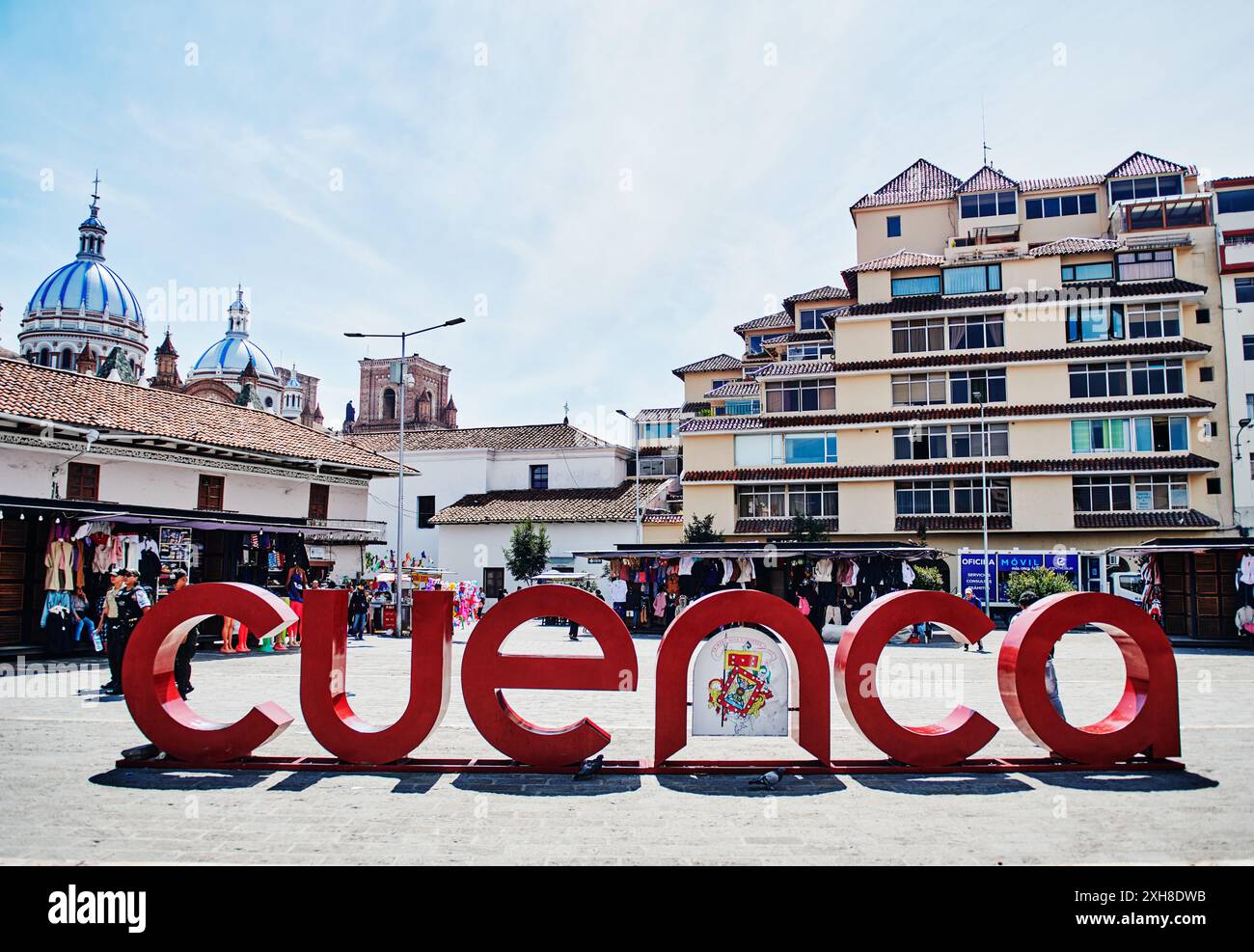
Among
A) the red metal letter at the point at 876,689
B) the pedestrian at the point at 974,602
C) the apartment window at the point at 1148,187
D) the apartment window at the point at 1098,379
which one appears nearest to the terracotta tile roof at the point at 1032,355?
the apartment window at the point at 1098,379

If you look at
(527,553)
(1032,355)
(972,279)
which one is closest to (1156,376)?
(1032,355)

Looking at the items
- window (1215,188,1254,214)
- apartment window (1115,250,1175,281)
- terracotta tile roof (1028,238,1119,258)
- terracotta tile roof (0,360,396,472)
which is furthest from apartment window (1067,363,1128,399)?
terracotta tile roof (0,360,396,472)

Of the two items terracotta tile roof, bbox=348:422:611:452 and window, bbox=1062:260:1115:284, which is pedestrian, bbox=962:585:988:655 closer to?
window, bbox=1062:260:1115:284

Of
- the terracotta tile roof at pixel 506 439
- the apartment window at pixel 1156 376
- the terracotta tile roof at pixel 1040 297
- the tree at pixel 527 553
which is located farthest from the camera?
the terracotta tile roof at pixel 506 439

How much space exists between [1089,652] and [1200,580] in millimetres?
6771

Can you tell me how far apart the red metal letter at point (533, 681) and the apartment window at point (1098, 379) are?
4103 cm

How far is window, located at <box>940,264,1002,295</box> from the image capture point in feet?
149

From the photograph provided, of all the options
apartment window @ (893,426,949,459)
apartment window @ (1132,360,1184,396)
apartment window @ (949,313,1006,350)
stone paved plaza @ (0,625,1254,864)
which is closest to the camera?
stone paved plaza @ (0,625,1254,864)

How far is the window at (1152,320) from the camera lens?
42906 millimetres

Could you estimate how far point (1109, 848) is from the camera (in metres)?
6.82

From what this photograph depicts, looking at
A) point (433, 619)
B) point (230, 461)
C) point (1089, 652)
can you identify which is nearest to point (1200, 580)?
point (1089, 652)

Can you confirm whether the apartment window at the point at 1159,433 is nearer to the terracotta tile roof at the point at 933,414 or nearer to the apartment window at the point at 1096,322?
the terracotta tile roof at the point at 933,414

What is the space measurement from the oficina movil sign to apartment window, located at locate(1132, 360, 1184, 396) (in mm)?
38745

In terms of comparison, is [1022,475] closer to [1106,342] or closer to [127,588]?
Answer: [1106,342]
